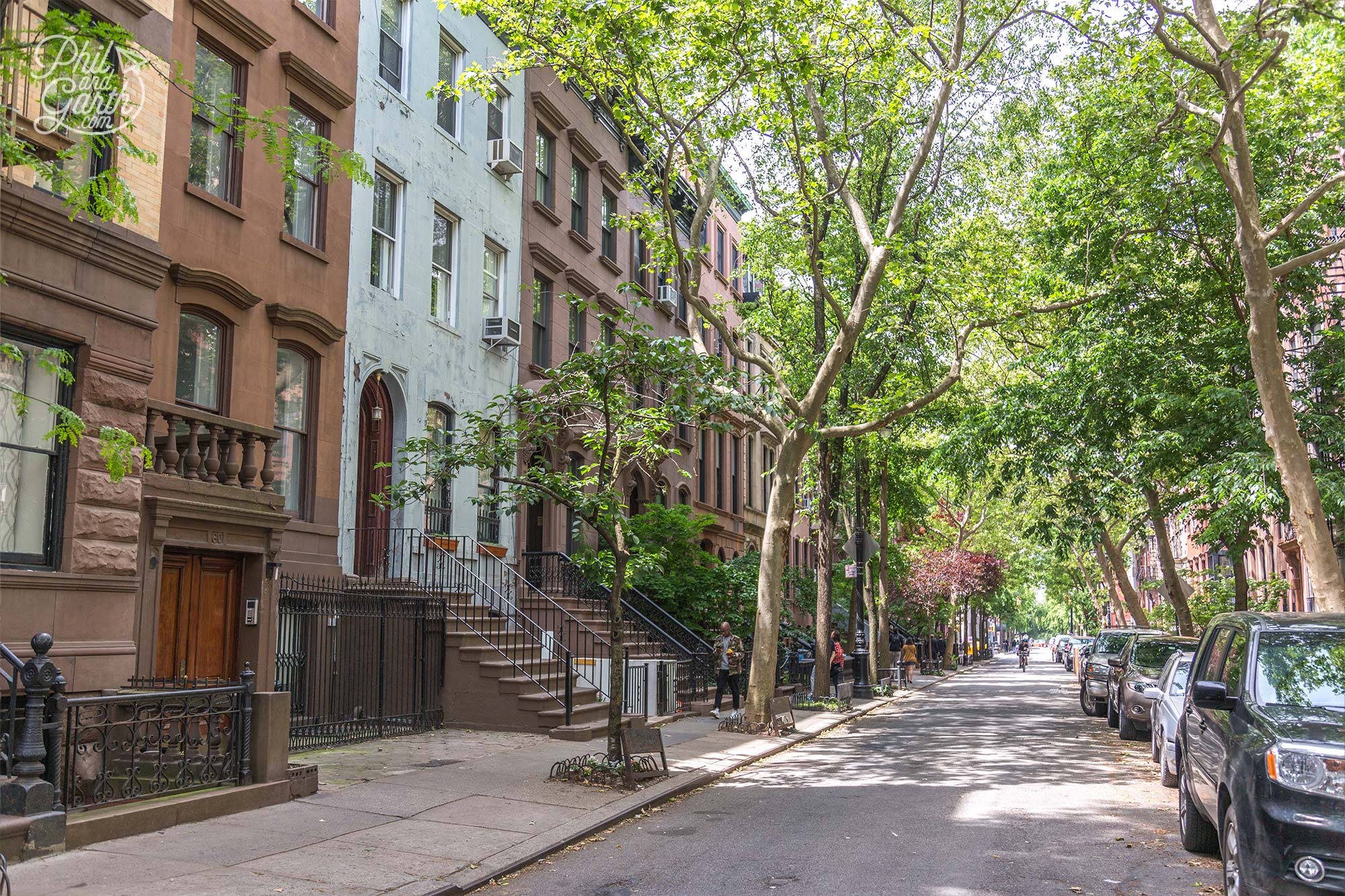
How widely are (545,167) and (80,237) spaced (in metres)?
14.6

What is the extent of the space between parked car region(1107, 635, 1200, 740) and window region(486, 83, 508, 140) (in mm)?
14809

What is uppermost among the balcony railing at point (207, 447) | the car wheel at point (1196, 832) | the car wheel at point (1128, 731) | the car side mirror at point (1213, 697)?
the balcony railing at point (207, 447)

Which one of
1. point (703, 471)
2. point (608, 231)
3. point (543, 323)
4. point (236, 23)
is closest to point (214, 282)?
point (236, 23)

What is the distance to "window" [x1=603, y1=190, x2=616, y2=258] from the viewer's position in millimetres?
26531

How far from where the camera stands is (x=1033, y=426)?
19969 mm

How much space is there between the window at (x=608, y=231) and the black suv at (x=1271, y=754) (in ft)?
65.4

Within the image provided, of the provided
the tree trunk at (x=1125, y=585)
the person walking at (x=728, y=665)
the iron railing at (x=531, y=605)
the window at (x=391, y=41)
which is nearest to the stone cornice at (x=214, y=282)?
the iron railing at (x=531, y=605)

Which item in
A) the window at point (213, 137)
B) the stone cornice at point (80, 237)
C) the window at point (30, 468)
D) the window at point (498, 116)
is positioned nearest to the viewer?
the stone cornice at point (80, 237)

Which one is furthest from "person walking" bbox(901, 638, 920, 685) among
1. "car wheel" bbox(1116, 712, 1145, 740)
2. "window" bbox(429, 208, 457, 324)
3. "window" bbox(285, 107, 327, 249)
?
"window" bbox(285, 107, 327, 249)

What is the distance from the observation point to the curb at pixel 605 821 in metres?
7.64

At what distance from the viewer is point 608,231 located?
2680cm

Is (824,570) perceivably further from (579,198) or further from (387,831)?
(387,831)

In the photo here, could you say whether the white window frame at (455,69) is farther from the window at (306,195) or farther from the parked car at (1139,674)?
the parked car at (1139,674)

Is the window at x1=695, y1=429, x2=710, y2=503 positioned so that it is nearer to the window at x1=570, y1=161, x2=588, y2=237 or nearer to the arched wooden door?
the window at x1=570, y1=161, x2=588, y2=237
